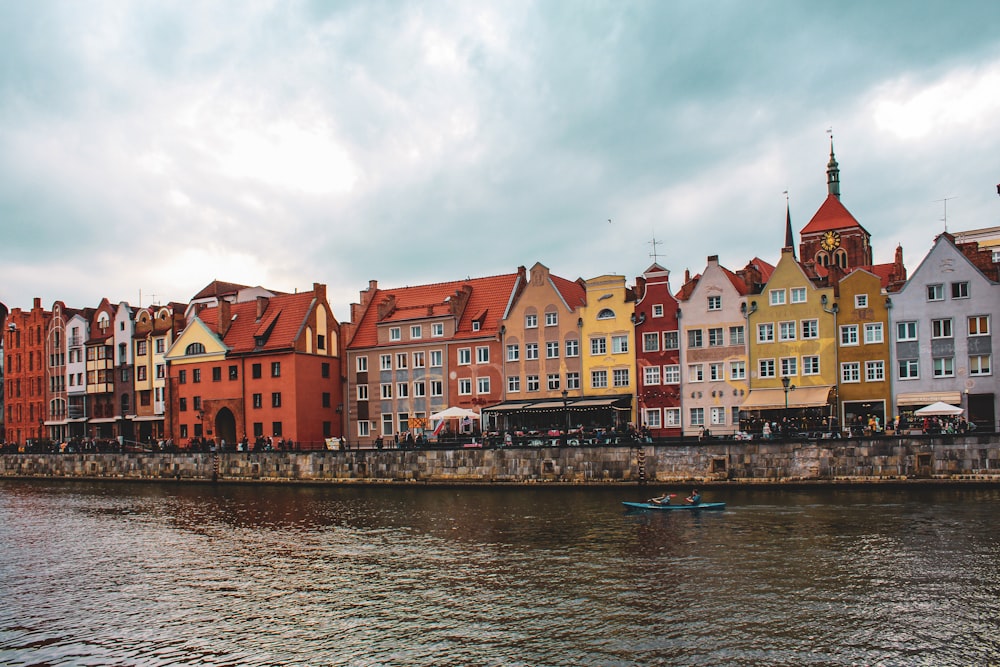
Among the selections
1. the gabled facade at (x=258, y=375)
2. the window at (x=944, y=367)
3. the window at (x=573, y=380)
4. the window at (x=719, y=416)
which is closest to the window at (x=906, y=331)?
the window at (x=944, y=367)

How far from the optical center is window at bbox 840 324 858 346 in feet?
229

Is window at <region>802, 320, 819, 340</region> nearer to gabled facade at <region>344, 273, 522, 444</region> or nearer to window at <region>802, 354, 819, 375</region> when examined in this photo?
window at <region>802, 354, 819, 375</region>

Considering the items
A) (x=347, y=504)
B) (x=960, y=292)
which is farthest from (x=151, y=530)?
(x=960, y=292)

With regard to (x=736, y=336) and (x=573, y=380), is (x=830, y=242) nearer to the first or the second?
(x=736, y=336)

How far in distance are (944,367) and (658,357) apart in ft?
71.1

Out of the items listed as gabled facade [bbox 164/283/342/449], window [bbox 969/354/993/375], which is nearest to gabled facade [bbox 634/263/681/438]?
window [bbox 969/354/993/375]

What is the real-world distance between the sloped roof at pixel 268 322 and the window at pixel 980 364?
59.3 metres

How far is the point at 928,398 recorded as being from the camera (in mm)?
66375

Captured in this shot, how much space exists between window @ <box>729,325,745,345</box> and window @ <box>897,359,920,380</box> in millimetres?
11996

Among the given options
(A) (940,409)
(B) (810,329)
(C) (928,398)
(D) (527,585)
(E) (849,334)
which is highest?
(B) (810,329)

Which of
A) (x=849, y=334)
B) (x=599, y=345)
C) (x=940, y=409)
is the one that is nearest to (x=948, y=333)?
(x=849, y=334)

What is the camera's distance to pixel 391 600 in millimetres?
33094

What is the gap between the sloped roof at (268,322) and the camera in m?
91.4

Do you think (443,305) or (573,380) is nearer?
(573,380)
